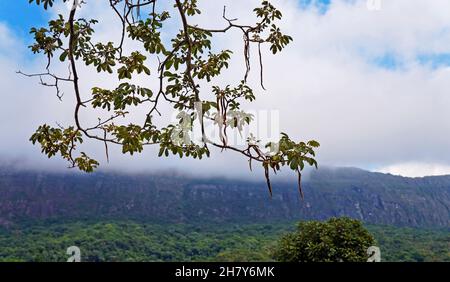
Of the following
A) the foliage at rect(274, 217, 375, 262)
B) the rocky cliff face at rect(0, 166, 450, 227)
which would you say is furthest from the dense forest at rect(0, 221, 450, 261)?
the rocky cliff face at rect(0, 166, 450, 227)

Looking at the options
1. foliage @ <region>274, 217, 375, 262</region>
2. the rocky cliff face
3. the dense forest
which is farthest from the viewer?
the rocky cliff face

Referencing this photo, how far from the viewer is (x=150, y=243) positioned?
8094cm

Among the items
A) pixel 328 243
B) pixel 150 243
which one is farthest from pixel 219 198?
pixel 328 243

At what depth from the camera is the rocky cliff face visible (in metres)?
131

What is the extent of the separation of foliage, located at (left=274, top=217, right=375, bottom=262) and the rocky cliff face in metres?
98.6

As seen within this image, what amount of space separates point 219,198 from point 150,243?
243ft

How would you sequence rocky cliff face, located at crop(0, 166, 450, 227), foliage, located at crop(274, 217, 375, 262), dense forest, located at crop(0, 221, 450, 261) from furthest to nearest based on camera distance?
rocky cliff face, located at crop(0, 166, 450, 227) → dense forest, located at crop(0, 221, 450, 261) → foliage, located at crop(274, 217, 375, 262)

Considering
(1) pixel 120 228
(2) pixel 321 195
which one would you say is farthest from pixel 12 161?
(2) pixel 321 195

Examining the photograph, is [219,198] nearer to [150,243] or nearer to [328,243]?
[150,243]

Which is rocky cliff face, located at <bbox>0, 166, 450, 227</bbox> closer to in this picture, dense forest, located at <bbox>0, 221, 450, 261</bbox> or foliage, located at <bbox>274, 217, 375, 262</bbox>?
dense forest, located at <bbox>0, 221, 450, 261</bbox>

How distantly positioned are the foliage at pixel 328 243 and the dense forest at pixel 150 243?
860 inches
